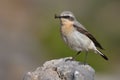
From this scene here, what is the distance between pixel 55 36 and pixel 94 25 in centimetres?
447

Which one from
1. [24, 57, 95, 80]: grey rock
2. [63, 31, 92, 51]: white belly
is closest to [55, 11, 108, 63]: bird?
[63, 31, 92, 51]: white belly

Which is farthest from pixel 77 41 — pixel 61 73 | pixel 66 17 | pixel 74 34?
pixel 61 73

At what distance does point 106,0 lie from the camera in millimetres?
47281

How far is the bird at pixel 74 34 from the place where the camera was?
20844 millimetres

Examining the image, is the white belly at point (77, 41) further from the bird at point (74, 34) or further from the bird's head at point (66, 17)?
the bird's head at point (66, 17)

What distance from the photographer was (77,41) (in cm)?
2103

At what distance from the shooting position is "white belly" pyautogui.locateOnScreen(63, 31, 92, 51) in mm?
20922

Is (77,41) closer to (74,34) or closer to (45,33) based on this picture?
(74,34)

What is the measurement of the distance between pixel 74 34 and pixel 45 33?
1992cm

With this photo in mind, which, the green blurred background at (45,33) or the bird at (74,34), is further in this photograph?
the green blurred background at (45,33)

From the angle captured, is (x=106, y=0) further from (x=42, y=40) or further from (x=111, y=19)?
(x=42, y=40)

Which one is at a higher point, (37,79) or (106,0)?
(37,79)

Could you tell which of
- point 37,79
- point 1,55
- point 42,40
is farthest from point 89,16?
point 37,79

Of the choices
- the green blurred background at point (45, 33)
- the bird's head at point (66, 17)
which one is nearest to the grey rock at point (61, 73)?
the bird's head at point (66, 17)
